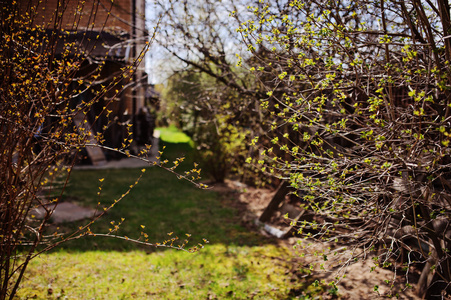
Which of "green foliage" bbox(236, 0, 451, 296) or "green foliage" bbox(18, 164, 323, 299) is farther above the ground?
"green foliage" bbox(236, 0, 451, 296)

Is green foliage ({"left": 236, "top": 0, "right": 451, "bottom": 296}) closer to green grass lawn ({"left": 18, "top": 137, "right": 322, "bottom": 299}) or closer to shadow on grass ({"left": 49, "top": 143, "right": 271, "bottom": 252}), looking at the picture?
green grass lawn ({"left": 18, "top": 137, "right": 322, "bottom": 299})

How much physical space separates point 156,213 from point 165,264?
2.39 meters

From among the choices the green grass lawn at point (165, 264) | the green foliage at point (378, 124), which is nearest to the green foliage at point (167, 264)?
the green grass lawn at point (165, 264)

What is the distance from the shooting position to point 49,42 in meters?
3.19

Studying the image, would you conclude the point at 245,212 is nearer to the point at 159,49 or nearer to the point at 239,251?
the point at 239,251

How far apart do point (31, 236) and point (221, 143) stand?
5.12 m

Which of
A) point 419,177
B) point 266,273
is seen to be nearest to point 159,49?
point 266,273

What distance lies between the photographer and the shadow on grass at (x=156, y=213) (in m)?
6.26

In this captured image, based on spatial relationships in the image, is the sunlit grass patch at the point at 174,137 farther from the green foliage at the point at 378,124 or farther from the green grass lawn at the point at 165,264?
the green foliage at the point at 378,124

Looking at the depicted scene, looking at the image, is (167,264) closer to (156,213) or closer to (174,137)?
(156,213)

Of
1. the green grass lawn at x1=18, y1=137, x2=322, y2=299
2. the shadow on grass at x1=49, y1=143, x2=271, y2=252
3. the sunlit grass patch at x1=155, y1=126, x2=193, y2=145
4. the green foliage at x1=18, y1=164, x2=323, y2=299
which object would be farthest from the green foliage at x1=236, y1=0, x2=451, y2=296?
the sunlit grass patch at x1=155, y1=126, x2=193, y2=145

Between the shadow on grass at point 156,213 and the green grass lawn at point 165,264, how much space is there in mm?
18

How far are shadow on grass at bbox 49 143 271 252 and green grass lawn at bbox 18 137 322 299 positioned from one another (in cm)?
2

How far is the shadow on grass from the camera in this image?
20.5 ft
